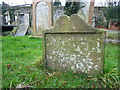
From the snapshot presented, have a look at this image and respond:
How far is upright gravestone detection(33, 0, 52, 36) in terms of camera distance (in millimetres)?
7851

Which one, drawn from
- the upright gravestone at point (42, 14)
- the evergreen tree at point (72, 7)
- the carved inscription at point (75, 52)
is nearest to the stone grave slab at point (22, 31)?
the upright gravestone at point (42, 14)

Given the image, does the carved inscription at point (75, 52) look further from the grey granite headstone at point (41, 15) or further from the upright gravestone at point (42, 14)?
the grey granite headstone at point (41, 15)

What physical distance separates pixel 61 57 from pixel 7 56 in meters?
2.11

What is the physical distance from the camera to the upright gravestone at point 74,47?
2.51m

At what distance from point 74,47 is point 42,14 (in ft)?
19.2

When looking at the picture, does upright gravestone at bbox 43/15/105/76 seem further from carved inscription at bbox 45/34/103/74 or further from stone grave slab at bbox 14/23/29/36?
stone grave slab at bbox 14/23/29/36

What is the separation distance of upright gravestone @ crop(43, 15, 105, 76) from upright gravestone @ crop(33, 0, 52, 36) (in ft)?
17.4

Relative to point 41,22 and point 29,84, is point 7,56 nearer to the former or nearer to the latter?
point 29,84

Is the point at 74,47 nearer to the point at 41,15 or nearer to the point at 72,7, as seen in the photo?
the point at 41,15

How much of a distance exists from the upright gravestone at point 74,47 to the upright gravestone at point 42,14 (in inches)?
209

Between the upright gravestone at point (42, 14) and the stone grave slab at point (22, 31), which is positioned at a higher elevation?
the upright gravestone at point (42, 14)

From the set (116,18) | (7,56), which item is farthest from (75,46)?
(116,18)

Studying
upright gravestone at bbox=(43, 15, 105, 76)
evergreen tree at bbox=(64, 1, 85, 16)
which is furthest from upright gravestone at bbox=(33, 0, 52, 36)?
upright gravestone at bbox=(43, 15, 105, 76)

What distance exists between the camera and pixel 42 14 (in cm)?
800
